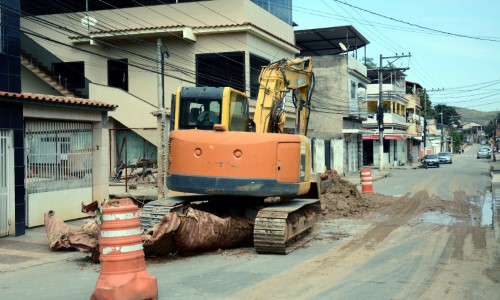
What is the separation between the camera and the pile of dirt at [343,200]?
53.2 ft

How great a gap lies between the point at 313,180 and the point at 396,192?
12152mm

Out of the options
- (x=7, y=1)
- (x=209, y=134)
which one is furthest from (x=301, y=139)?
(x=7, y=1)

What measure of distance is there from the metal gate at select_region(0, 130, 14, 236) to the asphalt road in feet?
9.64

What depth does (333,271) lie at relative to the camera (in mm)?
8375

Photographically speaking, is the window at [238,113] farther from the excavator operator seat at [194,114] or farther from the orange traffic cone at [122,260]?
the orange traffic cone at [122,260]

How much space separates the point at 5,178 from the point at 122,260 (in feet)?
22.3

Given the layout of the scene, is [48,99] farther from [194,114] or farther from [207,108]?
[207,108]

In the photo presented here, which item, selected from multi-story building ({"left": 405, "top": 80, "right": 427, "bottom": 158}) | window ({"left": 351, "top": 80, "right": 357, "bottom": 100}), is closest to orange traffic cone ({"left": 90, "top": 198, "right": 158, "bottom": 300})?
window ({"left": 351, "top": 80, "right": 357, "bottom": 100})

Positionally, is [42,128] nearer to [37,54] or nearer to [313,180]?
[313,180]

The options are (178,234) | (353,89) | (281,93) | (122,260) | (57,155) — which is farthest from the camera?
(353,89)

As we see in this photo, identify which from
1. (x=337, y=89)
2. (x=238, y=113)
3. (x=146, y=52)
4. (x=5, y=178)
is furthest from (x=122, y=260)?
(x=337, y=89)

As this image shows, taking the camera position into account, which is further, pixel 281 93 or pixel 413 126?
pixel 413 126

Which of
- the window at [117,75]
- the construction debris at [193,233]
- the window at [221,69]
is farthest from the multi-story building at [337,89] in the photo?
the construction debris at [193,233]

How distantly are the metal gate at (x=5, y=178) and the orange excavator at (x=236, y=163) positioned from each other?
383 centimetres
